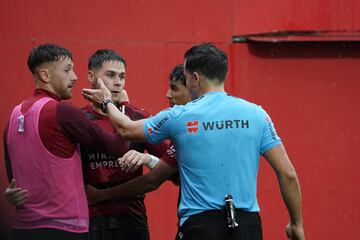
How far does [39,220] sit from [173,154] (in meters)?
1.09

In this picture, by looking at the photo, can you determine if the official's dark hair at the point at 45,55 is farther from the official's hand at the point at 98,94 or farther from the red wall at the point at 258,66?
the red wall at the point at 258,66

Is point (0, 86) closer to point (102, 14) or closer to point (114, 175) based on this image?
point (102, 14)

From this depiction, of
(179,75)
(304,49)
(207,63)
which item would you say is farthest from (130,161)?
(304,49)

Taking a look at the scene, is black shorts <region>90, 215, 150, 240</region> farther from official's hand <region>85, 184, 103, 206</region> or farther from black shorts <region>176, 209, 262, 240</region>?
black shorts <region>176, 209, 262, 240</region>

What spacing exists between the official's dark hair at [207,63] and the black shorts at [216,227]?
82 centimetres

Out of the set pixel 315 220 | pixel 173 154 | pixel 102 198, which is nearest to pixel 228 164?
pixel 173 154

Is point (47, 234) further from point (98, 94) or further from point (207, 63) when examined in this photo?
point (207, 63)

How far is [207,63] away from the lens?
206 inches

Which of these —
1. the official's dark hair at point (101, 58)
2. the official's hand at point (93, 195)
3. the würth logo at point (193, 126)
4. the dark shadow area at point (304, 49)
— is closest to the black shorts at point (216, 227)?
the würth logo at point (193, 126)

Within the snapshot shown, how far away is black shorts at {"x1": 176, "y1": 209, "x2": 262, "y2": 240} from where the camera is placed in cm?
507

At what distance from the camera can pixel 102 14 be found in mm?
7957

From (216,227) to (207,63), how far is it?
98 centimetres

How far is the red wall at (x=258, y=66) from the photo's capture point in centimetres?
776

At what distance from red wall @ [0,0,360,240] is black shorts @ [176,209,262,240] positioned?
2959 millimetres
